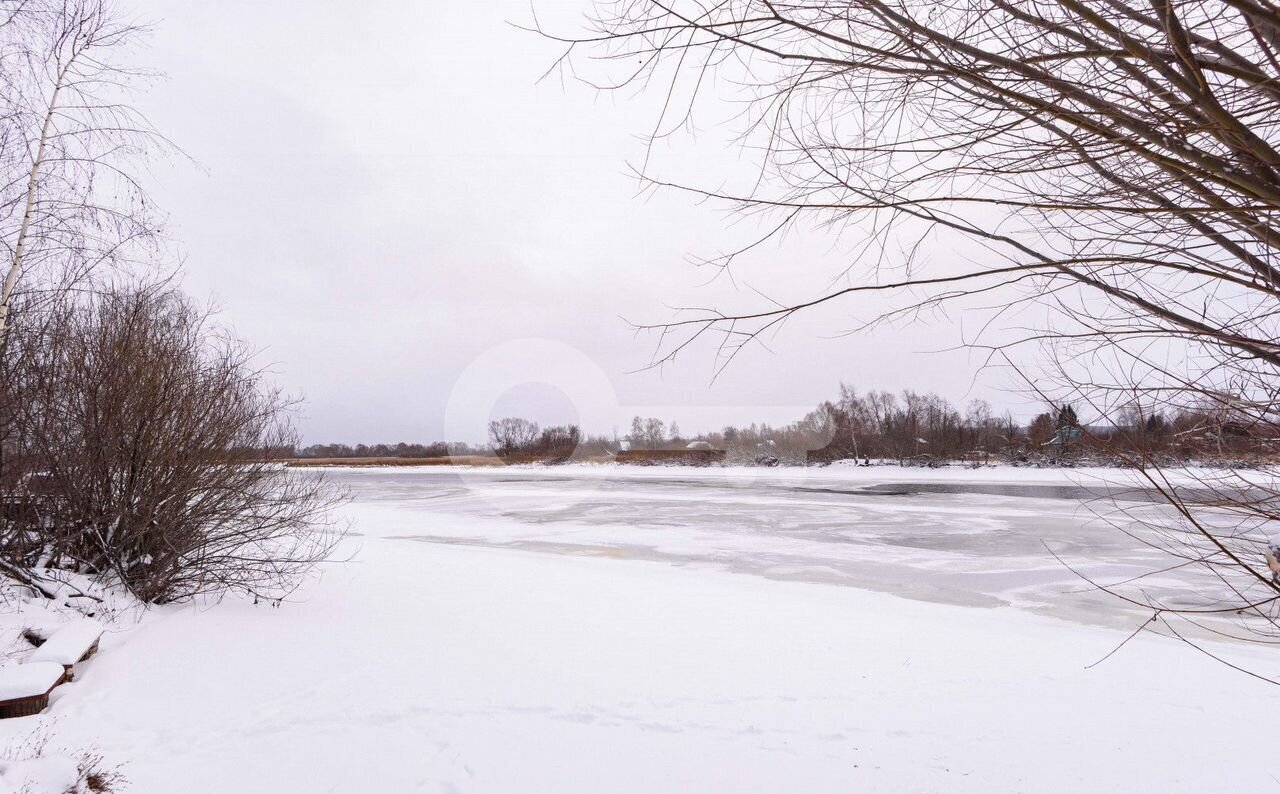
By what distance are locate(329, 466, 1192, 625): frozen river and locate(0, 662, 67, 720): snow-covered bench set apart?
251 inches

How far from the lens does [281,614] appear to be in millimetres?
7004

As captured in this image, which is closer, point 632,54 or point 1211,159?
point 1211,159

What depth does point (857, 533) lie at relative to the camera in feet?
48.7

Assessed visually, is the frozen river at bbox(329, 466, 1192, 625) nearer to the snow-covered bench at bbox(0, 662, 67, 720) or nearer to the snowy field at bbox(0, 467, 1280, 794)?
the snowy field at bbox(0, 467, 1280, 794)

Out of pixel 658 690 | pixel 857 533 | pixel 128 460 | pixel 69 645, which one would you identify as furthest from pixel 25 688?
pixel 857 533

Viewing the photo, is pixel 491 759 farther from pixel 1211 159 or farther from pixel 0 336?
pixel 0 336

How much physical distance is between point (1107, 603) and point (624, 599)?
6387 mm

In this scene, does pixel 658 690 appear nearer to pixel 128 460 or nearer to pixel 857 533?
pixel 128 460

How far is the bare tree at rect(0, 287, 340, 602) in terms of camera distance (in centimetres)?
646

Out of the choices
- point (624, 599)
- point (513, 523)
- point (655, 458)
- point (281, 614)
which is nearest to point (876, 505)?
point (513, 523)

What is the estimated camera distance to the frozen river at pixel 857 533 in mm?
9539

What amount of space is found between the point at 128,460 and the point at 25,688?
3158mm

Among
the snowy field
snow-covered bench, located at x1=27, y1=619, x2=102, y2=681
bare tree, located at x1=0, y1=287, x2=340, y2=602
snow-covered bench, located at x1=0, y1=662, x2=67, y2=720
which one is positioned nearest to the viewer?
the snowy field

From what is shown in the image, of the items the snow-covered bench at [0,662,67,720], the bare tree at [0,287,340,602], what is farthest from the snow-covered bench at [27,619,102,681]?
Result: the bare tree at [0,287,340,602]
